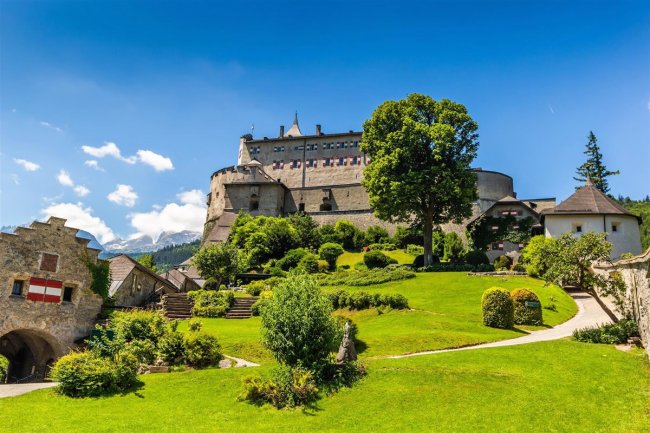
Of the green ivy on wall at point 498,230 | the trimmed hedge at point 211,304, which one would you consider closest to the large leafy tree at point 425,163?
the green ivy on wall at point 498,230

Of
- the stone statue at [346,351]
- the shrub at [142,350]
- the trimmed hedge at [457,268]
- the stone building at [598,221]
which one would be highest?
the stone building at [598,221]

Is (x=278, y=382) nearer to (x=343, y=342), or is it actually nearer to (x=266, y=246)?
(x=343, y=342)

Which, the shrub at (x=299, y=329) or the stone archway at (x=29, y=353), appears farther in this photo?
the stone archway at (x=29, y=353)

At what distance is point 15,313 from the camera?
92.7 feet

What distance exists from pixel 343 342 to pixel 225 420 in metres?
6.30

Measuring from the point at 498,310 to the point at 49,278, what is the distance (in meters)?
27.1

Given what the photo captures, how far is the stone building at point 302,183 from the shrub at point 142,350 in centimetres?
5206

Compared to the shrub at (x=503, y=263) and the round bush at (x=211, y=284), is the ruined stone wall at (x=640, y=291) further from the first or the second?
the round bush at (x=211, y=284)

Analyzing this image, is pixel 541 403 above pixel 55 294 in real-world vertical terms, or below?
below

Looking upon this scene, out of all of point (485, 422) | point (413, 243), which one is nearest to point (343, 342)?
point (485, 422)

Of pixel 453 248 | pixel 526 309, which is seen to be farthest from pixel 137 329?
pixel 453 248

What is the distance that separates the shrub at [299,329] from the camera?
19766 millimetres

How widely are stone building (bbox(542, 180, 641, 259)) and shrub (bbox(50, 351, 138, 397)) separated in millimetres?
43382

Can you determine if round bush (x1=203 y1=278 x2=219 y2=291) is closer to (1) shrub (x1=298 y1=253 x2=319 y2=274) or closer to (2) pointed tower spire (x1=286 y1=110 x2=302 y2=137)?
(1) shrub (x1=298 y1=253 x2=319 y2=274)
